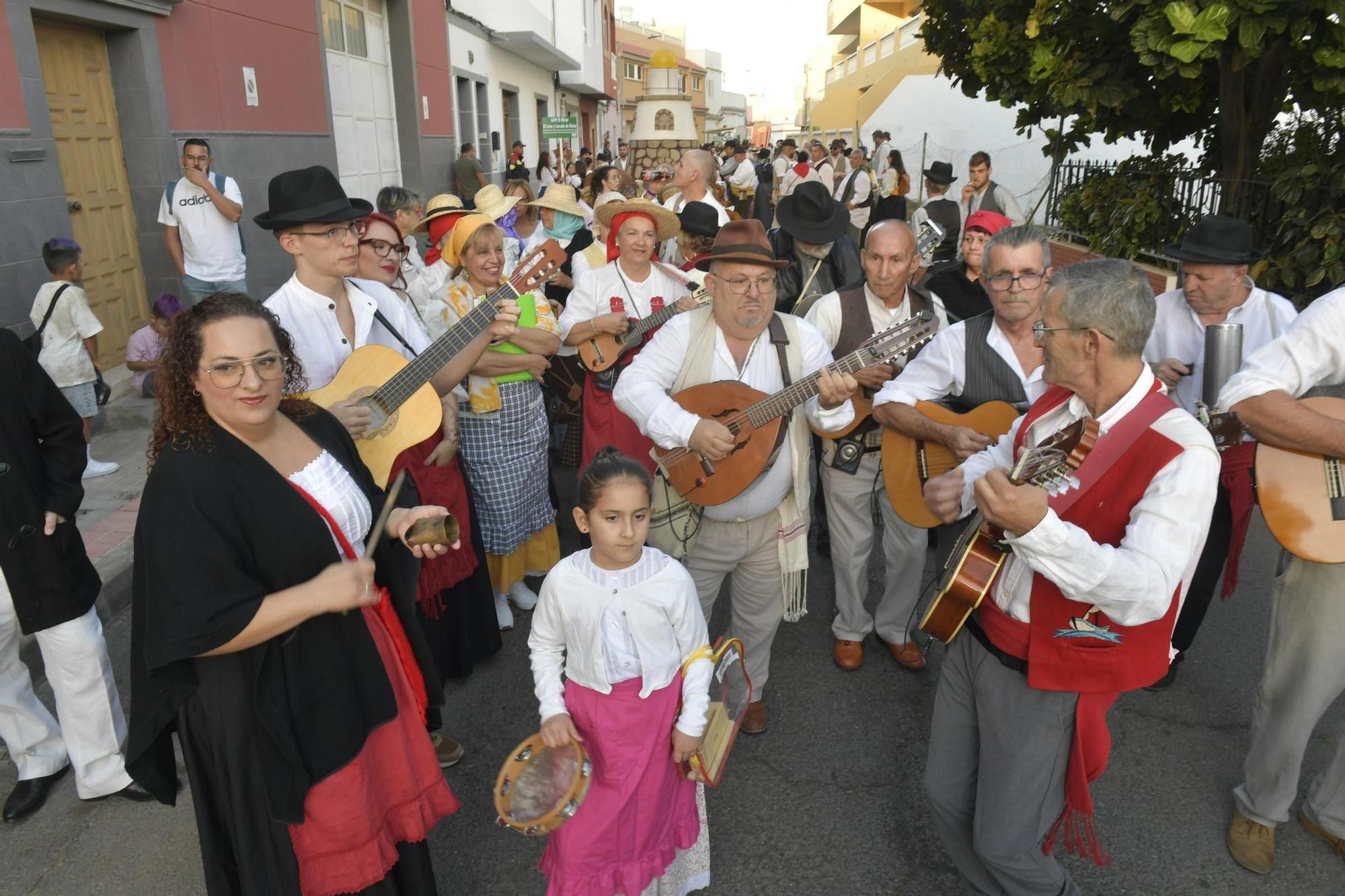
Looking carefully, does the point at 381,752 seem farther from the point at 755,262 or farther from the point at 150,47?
the point at 150,47

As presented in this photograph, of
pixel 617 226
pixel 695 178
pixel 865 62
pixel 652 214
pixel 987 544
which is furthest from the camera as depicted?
pixel 865 62

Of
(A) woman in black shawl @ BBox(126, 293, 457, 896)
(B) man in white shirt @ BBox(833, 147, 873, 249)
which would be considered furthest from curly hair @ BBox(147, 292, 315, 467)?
(B) man in white shirt @ BBox(833, 147, 873, 249)

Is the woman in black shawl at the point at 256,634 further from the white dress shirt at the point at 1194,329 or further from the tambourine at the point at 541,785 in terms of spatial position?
the white dress shirt at the point at 1194,329

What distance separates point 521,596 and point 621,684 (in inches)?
94.2

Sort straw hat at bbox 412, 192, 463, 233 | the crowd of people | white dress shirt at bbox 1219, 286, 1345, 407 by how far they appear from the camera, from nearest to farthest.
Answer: the crowd of people, white dress shirt at bbox 1219, 286, 1345, 407, straw hat at bbox 412, 192, 463, 233

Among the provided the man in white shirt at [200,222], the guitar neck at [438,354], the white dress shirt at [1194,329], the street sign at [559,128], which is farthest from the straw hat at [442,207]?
the street sign at [559,128]

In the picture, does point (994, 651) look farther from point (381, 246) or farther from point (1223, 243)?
point (381, 246)

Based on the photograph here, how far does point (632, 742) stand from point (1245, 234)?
321 centimetres

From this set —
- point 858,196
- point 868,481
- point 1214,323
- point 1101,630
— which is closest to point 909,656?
point 868,481

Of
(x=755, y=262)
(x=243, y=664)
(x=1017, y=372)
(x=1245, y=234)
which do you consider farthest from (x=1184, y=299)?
(x=243, y=664)

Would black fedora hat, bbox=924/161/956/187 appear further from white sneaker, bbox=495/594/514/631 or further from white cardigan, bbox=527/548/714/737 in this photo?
white cardigan, bbox=527/548/714/737

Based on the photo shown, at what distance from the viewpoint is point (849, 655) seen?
428 centimetres

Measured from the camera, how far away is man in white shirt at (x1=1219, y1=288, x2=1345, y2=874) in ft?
8.90

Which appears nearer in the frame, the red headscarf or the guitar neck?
the guitar neck
